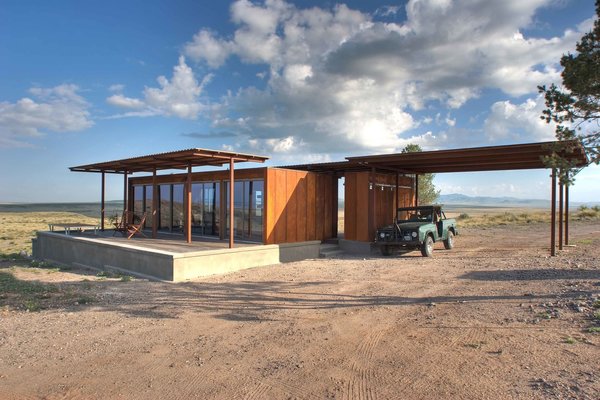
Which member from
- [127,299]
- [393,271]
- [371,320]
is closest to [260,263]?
[393,271]

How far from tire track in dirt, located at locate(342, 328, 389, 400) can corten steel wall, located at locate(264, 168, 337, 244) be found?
8664 mm

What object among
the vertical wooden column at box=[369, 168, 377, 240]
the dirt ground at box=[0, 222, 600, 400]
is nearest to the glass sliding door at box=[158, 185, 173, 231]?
the vertical wooden column at box=[369, 168, 377, 240]

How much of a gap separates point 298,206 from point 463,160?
21.0ft

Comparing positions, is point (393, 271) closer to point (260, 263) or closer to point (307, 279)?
point (307, 279)

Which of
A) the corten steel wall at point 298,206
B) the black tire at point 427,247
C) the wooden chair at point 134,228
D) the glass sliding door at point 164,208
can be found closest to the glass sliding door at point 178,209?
the glass sliding door at point 164,208

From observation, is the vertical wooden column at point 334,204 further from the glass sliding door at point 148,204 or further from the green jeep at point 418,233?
the glass sliding door at point 148,204

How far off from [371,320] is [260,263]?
6948mm

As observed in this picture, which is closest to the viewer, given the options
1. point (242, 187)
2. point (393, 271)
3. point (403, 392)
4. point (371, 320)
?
point (403, 392)

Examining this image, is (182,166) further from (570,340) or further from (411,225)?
(570,340)

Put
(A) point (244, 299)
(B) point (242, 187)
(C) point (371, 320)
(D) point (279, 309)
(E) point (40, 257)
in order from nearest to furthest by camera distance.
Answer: (C) point (371, 320) → (D) point (279, 309) → (A) point (244, 299) → (B) point (242, 187) → (E) point (40, 257)

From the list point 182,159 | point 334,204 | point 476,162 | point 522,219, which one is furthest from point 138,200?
point 522,219

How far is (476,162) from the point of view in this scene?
16422mm

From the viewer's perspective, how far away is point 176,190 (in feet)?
63.8

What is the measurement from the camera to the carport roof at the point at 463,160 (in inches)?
504
